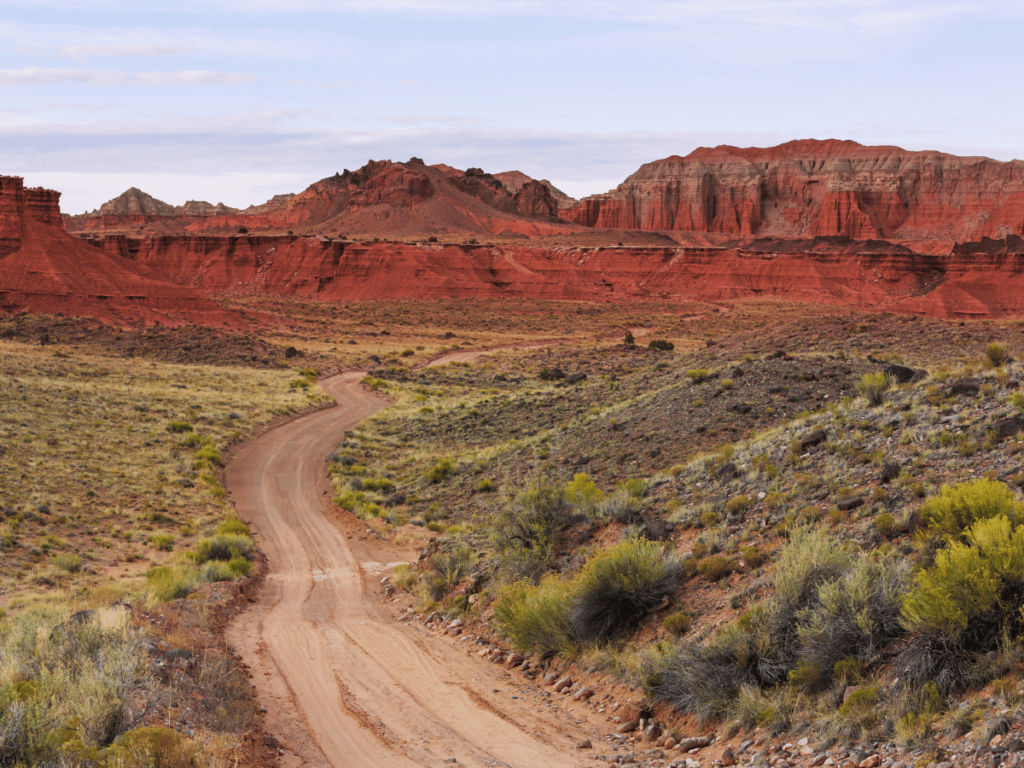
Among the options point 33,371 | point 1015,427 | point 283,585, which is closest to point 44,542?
point 283,585

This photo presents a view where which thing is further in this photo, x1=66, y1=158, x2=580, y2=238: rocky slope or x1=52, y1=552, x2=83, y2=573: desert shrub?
x1=66, y1=158, x2=580, y2=238: rocky slope

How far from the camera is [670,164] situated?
187125mm

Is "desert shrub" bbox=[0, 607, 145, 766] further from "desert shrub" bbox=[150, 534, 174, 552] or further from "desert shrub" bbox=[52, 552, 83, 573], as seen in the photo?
"desert shrub" bbox=[150, 534, 174, 552]

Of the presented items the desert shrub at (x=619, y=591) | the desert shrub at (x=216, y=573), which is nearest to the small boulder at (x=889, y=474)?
the desert shrub at (x=619, y=591)

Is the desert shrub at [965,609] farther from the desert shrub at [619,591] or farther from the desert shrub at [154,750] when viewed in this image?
the desert shrub at [154,750]

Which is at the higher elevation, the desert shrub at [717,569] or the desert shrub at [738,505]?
the desert shrub at [738,505]

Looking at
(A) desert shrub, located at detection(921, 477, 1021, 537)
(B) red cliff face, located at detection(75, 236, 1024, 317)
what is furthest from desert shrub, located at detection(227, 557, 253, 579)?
(B) red cliff face, located at detection(75, 236, 1024, 317)

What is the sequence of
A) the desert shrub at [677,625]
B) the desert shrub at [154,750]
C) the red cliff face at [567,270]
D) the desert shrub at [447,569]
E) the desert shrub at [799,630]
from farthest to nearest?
1. the red cliff face at [567,270]
2. the desert shrub at [447,569]
3. the desert shrub at [677,625]
4. the desert shrub at [799,630]
5. the desert shrub at [154,750]

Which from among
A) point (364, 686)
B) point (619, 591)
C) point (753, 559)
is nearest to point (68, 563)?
point (364, 686)

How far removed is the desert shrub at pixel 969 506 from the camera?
28.6 feet

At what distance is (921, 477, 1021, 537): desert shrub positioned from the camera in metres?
8.73

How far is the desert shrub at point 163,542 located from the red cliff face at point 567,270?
280ft

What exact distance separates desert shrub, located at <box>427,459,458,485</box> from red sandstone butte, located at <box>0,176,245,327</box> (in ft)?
168

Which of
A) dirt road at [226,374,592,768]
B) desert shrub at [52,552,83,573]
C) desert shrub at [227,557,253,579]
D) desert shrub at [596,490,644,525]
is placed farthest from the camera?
desert shrub at [52,552,83,573]
